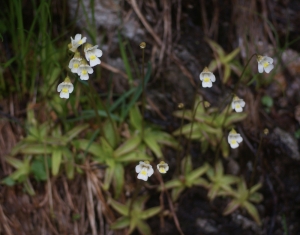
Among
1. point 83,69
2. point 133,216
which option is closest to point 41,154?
point 133,216

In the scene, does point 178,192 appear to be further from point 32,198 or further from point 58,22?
point 58,22

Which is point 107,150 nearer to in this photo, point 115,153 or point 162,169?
point 115,153

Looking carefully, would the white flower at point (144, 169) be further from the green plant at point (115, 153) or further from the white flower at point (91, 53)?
the white flower at point (91, 53)

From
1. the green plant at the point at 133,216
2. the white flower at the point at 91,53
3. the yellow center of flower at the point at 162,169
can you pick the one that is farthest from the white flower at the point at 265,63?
the green plant at the point at 133,216

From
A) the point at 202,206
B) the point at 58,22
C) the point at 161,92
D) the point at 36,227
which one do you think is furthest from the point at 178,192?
the point at 58,22

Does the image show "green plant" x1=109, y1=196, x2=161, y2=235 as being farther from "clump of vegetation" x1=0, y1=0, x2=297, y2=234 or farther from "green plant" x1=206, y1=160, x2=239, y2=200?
"green plant" x1=206, y1=160, x2=239, y2=200

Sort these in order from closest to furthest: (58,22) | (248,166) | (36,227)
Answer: (36,227) < (248,166) < (58,22)

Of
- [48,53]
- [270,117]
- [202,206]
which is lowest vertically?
[202,206]
